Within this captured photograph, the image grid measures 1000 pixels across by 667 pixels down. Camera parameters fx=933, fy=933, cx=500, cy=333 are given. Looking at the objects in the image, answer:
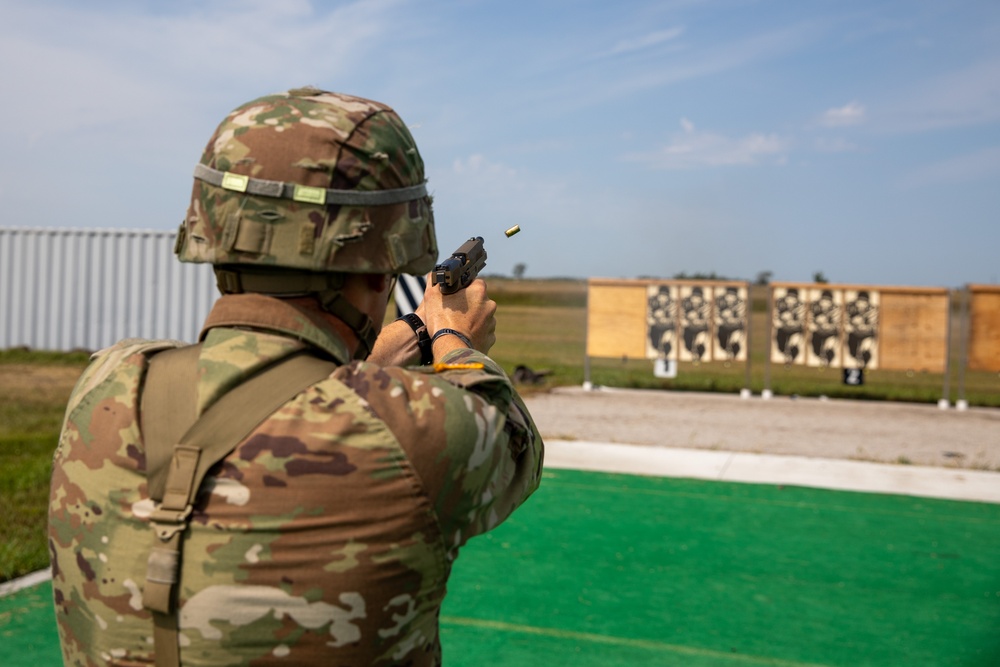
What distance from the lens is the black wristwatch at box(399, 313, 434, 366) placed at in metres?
1.88

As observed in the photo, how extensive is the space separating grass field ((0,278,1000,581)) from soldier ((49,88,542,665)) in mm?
3996

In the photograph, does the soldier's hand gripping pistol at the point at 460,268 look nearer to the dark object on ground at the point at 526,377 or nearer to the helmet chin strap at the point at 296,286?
the helmet chin strap at the point at 296,286

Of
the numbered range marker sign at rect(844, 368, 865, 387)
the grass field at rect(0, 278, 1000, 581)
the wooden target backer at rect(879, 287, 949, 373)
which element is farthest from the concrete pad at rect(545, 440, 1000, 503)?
the numbered range marker sign at rect(844, 368, 865, 387)

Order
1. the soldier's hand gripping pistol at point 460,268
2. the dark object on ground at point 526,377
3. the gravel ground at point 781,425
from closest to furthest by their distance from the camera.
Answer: the soldier's hand gripping pistol at point 460,268 → the gravel ground at point 781,425 → the dark object on ground at point 526,377

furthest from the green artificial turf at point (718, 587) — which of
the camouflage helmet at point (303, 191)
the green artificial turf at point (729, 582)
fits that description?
the camouflage helmet at point (303, 191)

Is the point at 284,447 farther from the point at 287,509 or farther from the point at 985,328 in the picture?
the point at 985,328

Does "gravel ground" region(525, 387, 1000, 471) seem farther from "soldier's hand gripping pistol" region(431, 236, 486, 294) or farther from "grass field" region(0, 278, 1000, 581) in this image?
"soldier's hand gripping pistol" region(431, 236, 486, 294)

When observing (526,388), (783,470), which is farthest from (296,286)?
(526,388)

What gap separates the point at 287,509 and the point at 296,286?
1.14ft

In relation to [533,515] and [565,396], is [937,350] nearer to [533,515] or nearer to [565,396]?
[565,396]

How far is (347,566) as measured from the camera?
1259mm

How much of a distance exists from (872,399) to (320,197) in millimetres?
14206

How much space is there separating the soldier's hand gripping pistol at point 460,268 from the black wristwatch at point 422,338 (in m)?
0.10

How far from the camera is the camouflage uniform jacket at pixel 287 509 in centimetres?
123
